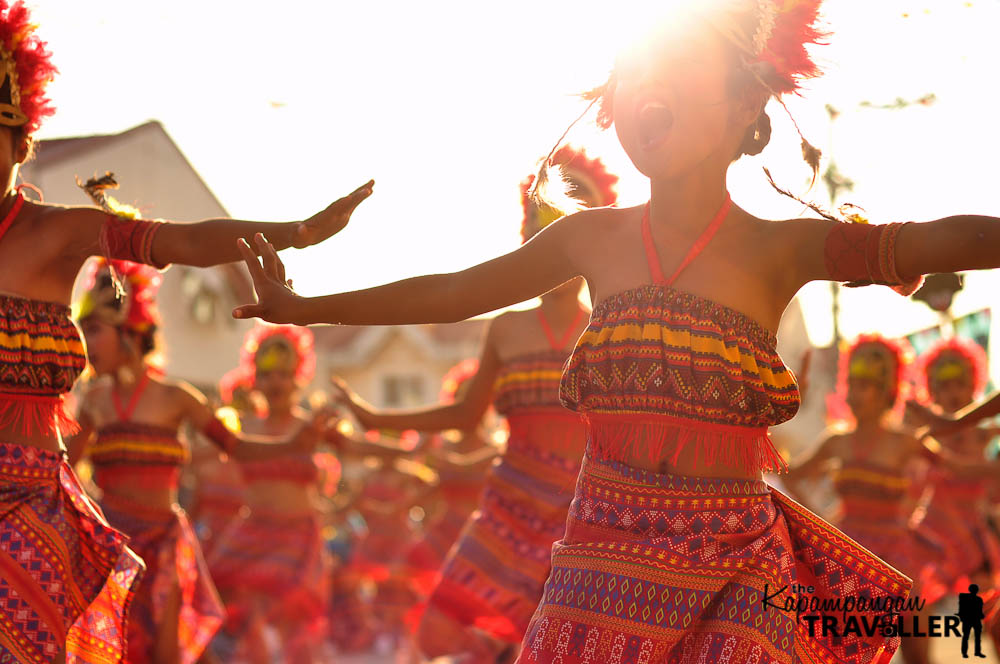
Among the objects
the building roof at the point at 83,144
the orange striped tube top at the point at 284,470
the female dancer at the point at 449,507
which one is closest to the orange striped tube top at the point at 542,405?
the orange striped tube top at the point at 284,470

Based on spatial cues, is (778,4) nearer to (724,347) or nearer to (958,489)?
(724,347)

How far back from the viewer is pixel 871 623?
3426mm

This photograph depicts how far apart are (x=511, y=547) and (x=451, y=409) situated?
0.70 metres

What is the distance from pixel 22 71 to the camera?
430 cm

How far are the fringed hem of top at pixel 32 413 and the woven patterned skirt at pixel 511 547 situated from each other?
2454mm

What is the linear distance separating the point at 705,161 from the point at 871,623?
122 cm

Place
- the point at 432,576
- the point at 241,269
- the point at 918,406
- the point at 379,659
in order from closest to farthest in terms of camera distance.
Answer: the point at 918,406
the point at 432,576
the point at 379,659
the point at 241,269

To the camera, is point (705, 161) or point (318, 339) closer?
point (705, 161)

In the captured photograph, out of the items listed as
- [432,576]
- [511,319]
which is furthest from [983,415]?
[432,576]

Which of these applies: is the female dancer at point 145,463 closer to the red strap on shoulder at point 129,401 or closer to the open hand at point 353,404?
the red strap on shoulder at point 129,401

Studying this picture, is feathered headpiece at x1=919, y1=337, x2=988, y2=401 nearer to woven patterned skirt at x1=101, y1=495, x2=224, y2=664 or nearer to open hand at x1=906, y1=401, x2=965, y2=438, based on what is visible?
open hand at x1=906, y1=401, x2=965, y2=438

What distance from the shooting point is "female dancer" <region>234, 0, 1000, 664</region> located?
3.28 meters

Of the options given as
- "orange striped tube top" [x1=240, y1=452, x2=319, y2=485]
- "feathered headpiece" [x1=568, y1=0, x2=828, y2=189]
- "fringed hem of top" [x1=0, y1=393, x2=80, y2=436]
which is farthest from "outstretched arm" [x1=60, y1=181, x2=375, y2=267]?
"orange striped tube top" [x1=240, y1=452, x2=319, y2=485]

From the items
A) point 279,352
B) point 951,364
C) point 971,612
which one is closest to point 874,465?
point 951,364
